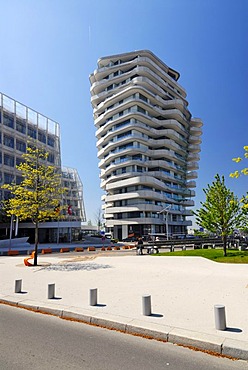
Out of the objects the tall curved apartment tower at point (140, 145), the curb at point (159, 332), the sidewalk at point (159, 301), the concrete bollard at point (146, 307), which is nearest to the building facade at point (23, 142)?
the tall curved apartment tower at point (140, 145)

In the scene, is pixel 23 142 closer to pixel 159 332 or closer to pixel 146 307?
pixel 146 307

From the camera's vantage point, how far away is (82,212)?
90688mm

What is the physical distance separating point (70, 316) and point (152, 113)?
70086mm

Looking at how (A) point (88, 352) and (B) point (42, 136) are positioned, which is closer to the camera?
(A) point (88, 352)

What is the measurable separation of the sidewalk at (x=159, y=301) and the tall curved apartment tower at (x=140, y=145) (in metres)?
48.3

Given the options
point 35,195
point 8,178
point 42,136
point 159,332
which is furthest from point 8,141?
point 159,332

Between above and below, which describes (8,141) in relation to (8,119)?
below

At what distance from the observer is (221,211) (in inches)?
878

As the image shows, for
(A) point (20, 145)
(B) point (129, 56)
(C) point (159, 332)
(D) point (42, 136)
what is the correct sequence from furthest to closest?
(B) point (129, 56) < (D) point (42, 136) < (A) point (20, 145) < (C) point (159, 332)

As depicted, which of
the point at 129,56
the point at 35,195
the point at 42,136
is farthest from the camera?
the point at 129,56

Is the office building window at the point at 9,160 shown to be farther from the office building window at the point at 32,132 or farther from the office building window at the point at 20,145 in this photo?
the office building window at the point at 32,132

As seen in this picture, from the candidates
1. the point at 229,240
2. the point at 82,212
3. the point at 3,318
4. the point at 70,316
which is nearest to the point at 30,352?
the point at 70,316

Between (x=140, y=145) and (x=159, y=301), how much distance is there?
6104cm

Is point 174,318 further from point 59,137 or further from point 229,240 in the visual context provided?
point 59,137
